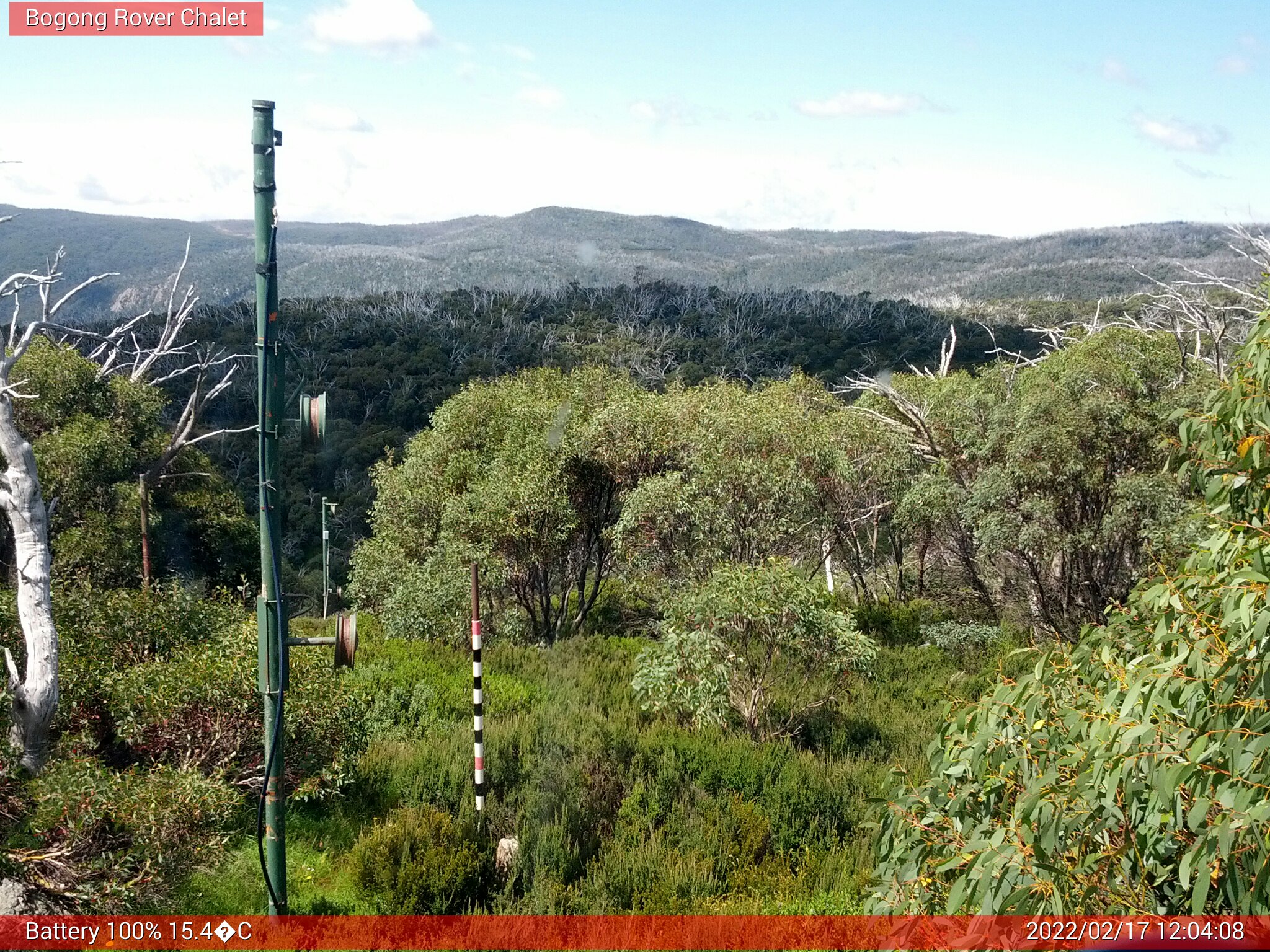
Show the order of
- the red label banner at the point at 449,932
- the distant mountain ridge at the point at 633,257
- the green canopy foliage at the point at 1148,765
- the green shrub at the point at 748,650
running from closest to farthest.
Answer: the green canopy foliage at the point at 1148,765
the red label banner at the point at 449,932
the green shrub at the point at 748,650
the distant mountain ridge at the point at 633,257

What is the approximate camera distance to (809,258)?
335 ft

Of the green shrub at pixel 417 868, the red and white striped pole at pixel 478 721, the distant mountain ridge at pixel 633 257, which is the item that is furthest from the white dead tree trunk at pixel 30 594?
the distant mountain ridge at pixel 633 257

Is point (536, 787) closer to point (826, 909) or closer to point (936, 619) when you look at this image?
point (826, 909)

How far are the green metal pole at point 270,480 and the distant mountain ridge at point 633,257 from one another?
45.8 metres

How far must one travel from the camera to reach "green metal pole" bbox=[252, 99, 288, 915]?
4.76 meters

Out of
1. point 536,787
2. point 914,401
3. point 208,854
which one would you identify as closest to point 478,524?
point 536,787

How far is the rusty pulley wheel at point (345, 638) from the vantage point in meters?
4.80

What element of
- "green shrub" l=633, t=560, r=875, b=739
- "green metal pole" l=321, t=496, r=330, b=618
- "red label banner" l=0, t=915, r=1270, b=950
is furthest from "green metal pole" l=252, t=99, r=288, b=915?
"green metal pole" l=321, t=496, r=330, b=618

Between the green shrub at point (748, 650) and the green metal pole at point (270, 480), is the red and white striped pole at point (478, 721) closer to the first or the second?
the green metal pole at point (270, 480)

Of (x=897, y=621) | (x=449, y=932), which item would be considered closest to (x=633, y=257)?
(x=897, y=621)

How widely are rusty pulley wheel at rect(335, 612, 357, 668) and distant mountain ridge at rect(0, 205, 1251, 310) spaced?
1823 inches

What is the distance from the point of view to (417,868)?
6430 millimetres

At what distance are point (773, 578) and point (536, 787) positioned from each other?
11.7ft

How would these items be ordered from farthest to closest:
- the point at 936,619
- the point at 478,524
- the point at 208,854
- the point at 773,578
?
the point at 936,619
the point at 478,524
the point at 773,578
the point at 208,854
